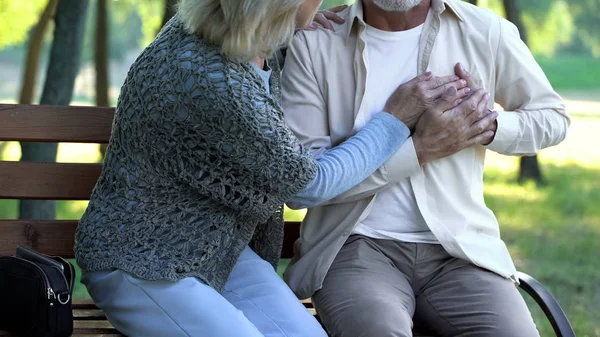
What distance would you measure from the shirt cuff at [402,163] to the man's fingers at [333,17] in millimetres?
579

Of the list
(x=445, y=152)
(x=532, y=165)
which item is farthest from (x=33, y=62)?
(x=532, y=165)

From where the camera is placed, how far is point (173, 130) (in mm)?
2602

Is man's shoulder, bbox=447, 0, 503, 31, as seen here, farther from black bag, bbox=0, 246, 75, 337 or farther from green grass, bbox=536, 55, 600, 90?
green grass, bbox=536, 55, 600, 90

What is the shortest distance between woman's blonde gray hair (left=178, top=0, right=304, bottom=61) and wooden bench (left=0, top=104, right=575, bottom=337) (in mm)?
943

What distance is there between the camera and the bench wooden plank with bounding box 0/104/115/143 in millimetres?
3410

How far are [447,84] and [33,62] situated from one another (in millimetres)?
4674

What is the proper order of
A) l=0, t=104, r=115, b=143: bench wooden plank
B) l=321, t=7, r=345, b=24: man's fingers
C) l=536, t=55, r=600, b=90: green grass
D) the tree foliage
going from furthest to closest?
l=536, t=55, r=600, b=90: green grass → the tree foliage → l=0, t=104, r=115, b=143: bench wooden plank → l=321, t=7, r=345, b=24: man's fingers

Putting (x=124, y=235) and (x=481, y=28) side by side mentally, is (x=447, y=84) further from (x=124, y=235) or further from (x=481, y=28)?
(x=124, y=235)

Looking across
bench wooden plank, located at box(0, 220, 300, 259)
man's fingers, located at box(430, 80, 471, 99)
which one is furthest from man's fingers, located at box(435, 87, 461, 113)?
bench wooden plank, located at box(0, 220, 300, 259)

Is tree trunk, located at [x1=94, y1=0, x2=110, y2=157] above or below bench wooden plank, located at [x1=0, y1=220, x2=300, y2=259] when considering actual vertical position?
below

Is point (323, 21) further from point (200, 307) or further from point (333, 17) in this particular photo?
point (200, 307)


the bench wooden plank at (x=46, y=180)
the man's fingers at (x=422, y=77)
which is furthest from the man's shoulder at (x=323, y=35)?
the bench wooden plank at (x=46, y=180)

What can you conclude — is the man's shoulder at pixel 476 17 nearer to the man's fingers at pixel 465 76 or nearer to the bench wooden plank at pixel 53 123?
the man's fingers at pixel 465 76

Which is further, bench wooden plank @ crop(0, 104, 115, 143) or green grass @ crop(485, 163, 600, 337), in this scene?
green grass @ crop(485, 163, 600, 337)
